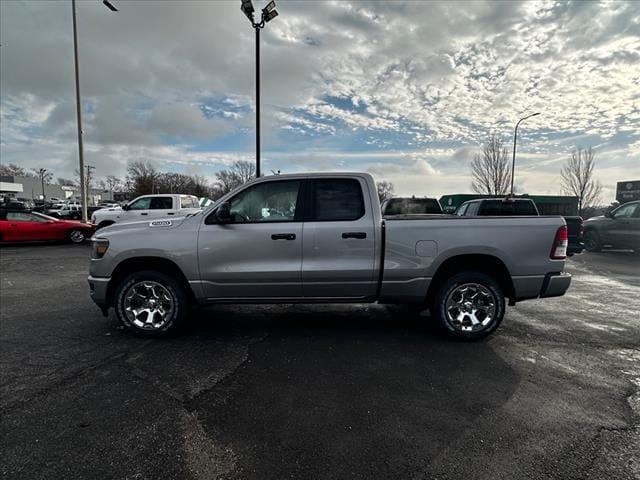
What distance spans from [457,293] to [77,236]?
15.3 meters

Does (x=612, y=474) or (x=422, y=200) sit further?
(x=422, y=200)

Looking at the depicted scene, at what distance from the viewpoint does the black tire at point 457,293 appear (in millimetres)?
4242

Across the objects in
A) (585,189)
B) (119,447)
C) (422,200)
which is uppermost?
(585,189)

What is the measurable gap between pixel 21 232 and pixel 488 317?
53.3 feet

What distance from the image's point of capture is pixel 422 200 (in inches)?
389

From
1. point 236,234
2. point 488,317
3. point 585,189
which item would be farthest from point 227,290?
point 585,189

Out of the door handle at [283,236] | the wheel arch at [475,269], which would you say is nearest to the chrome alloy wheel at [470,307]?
the wheel arch at [475,269]

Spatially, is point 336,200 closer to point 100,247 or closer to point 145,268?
point 145,268

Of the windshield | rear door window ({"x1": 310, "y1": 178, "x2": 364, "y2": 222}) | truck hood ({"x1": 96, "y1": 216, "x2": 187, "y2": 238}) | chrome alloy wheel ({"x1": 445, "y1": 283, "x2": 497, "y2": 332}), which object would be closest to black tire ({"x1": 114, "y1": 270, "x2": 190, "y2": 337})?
truck hood ({"x1": 96, "y1": 216, "x2": 187, "y2": 238})

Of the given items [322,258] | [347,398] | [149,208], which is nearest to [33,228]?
[149,208]

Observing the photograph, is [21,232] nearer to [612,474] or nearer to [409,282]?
[409,282]

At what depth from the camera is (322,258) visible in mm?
4211

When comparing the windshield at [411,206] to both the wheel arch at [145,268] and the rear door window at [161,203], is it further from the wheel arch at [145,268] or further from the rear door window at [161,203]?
the rear door window at [161,203]

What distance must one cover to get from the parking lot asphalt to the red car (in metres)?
10.4
